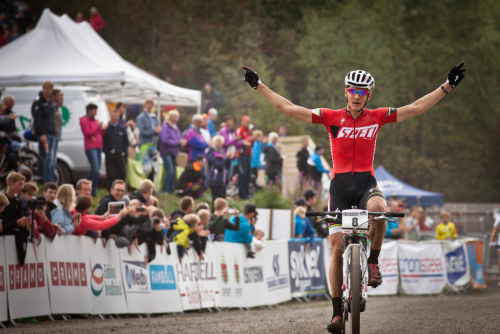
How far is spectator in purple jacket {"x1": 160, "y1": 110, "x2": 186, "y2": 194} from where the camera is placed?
17.5 m

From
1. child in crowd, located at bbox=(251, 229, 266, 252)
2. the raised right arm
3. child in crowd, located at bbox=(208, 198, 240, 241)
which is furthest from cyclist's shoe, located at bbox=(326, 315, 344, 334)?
child in crowd, located at bbox=(251, 229, 266, 252)

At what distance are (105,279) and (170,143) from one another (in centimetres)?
726

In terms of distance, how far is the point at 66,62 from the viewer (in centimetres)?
1786

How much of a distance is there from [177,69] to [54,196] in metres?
31.3

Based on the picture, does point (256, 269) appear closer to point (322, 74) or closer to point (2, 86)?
point (2, 86)

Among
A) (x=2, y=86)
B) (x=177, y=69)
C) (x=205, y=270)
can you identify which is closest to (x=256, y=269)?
(x=205, y=270)

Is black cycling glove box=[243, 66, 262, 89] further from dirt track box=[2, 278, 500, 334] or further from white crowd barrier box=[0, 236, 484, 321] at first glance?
white crowd barrier box=[0, 236, 484, 321]

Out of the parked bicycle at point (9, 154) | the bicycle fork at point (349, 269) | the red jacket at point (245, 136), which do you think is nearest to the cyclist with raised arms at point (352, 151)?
the bicycle fork at point (349, 269)

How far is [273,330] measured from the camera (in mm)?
8492

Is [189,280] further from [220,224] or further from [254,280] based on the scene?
[254,280]

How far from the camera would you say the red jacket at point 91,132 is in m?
15.6

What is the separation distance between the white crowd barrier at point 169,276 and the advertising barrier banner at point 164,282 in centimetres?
2

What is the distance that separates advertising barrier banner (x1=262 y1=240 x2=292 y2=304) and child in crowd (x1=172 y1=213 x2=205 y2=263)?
2.36m

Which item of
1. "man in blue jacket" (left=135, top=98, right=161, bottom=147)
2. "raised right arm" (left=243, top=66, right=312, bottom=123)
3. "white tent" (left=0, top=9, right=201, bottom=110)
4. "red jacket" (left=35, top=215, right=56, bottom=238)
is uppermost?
"white tent" (left=0, top=9, right=201, bottom=110)
